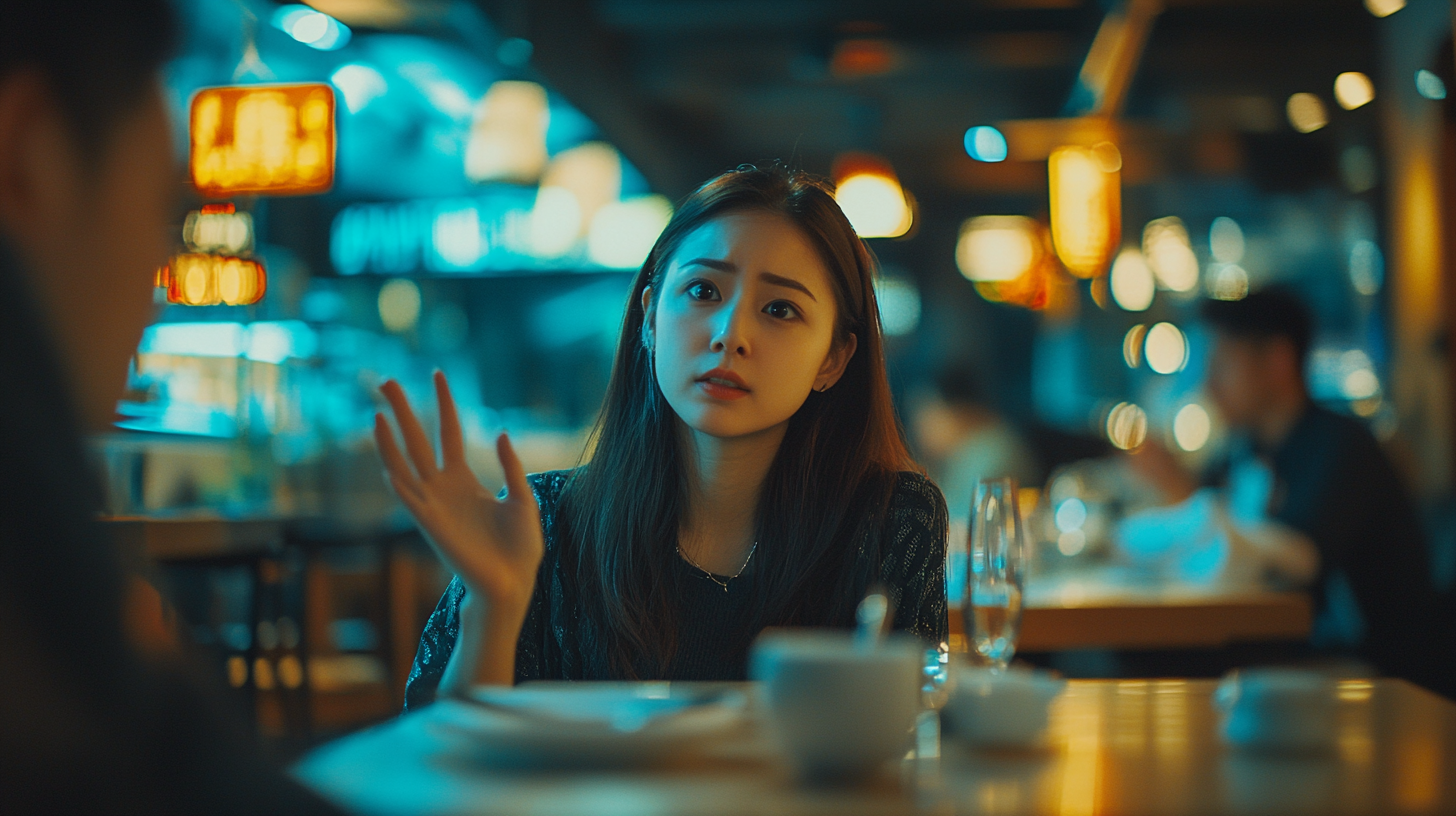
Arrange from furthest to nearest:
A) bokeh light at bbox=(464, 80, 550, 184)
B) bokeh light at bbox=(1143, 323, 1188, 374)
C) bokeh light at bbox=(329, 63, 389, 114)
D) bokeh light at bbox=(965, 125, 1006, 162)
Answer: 1. bokeh light at bbox=(1143, 323, 1188, 374)
2. bokeh light at bbox=(965, 125, 1006, 162)
3. bokeh light at bbox=(329, 63, 389, 114)
4. bokeh light at bbox=(464, 80, 550, 184)

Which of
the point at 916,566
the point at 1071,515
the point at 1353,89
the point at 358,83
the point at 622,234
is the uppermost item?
the point at 358,83

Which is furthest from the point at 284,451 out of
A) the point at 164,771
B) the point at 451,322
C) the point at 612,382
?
the point at 164,771

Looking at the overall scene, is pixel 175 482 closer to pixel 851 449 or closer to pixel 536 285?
pixel 851 449

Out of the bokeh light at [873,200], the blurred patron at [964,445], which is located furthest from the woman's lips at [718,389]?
the bokeh light at [873,200]

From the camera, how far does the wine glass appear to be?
48.5 inches

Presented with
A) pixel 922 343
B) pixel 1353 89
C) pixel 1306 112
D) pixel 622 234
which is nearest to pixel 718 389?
pixel 1353 89

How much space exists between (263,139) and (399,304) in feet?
14.6

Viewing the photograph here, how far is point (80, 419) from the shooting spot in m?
0.59

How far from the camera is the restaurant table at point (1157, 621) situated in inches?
95.3

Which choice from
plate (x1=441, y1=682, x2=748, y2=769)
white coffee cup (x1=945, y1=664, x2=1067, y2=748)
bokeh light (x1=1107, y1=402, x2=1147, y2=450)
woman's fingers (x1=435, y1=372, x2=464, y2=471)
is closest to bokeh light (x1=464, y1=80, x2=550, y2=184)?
woman's fingers (x1=435, y1=372, x2=464, y2=471)

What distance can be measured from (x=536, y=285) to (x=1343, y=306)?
5738 millimetres

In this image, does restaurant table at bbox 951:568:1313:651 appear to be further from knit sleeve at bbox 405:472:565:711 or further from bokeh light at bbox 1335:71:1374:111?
bokeh light at bbox 1335:71:1374:111

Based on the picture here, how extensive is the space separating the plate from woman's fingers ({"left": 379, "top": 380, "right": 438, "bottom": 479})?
26cm

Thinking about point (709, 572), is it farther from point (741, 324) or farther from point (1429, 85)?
point (1429, 85)
